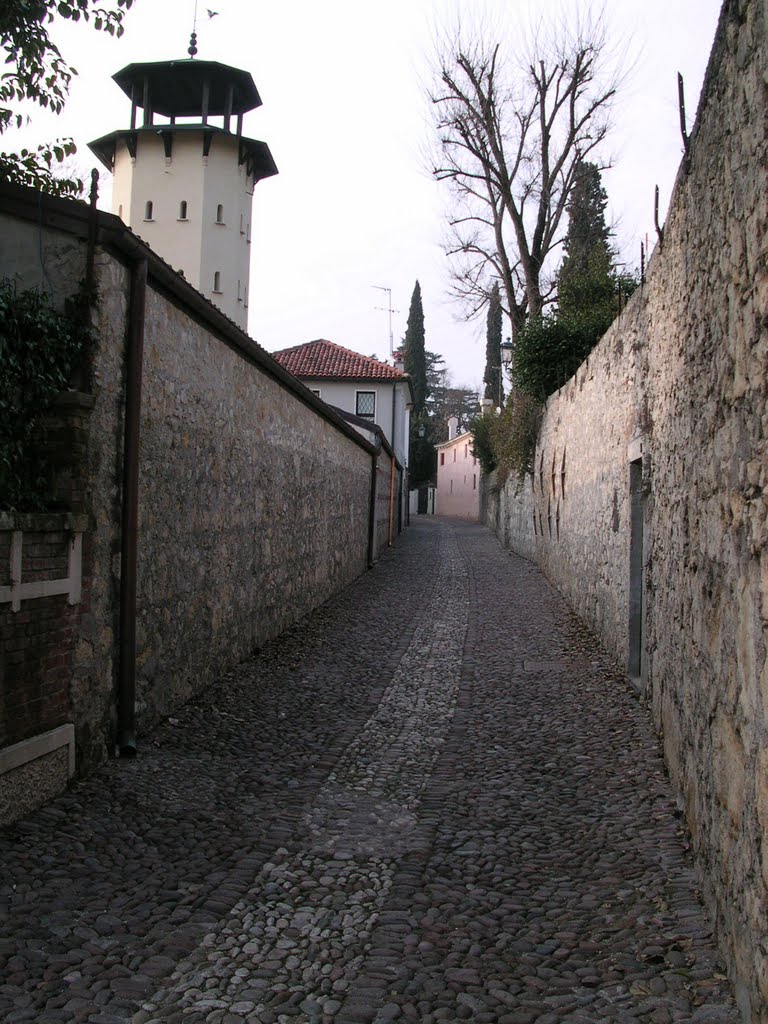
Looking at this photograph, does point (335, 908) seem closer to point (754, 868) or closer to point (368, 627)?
point (754, 868)

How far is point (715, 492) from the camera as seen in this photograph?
3.45 metres

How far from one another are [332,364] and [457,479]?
20.5m

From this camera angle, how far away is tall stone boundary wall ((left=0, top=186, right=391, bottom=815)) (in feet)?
15.2

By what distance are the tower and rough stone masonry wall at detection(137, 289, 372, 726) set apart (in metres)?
19.1

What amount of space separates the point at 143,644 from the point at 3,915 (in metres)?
2.38

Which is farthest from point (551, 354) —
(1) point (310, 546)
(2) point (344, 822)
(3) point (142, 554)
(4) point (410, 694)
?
(2) point (344, 822)

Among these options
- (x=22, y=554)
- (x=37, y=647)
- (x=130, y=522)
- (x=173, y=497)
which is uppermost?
(x=173, y=497)

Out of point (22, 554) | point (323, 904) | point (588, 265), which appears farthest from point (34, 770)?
point (588, 265)

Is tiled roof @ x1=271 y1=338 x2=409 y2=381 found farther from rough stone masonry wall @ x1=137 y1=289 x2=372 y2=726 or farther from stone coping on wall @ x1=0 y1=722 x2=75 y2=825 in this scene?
stone coping on wall @ x1=0 y1=722 x2=75 y2=825

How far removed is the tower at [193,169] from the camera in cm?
2588

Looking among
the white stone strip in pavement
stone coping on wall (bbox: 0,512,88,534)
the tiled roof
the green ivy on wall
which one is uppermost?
the tiled roof

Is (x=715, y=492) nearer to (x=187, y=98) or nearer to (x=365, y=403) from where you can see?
(x=187, y=98)

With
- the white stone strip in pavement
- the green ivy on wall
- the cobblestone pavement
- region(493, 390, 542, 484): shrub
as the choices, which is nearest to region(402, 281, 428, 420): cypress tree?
region(493, 390, 542, 484): shrub

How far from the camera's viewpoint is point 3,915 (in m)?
3.09
